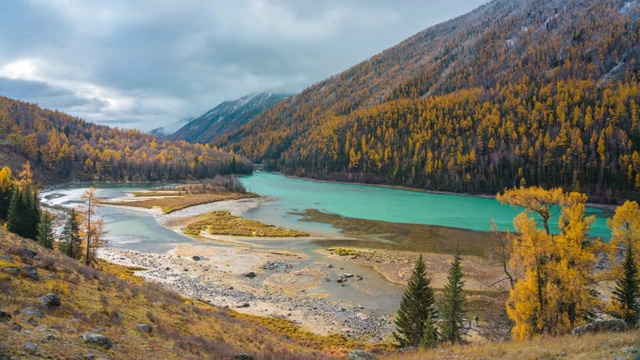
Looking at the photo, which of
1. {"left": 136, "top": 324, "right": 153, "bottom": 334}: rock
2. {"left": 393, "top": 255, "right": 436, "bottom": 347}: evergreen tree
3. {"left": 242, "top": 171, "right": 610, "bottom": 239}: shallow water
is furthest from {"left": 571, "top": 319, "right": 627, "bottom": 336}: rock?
{"left": 242, "top": 171, "right": 610, "bottom": 239}: shallow water

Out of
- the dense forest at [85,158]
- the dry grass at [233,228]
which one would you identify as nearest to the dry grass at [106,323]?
the dry grass at [233,228]

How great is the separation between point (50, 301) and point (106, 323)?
2.12 metres

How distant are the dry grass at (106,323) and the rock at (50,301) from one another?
0.67 ft

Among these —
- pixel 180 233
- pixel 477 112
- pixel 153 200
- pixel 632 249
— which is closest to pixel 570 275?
pixel 632 249

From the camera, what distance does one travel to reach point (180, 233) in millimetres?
61656

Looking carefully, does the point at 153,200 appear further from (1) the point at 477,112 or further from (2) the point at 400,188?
(1) the point at 477,112

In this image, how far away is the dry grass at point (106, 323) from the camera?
403 inches

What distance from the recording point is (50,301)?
1309 centimetres

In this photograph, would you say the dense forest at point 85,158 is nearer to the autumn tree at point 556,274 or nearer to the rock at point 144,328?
the rock at point 144,328

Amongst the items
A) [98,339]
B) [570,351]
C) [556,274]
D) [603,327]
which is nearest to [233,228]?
[556,274]

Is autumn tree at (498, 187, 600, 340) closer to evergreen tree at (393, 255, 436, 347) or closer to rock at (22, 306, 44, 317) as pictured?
evergreen tree at (393, 255, 436, 347)

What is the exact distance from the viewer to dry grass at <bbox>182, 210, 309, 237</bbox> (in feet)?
199

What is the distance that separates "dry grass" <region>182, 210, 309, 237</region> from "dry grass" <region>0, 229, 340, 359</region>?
38333 millimetres

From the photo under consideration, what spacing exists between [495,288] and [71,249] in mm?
42573
